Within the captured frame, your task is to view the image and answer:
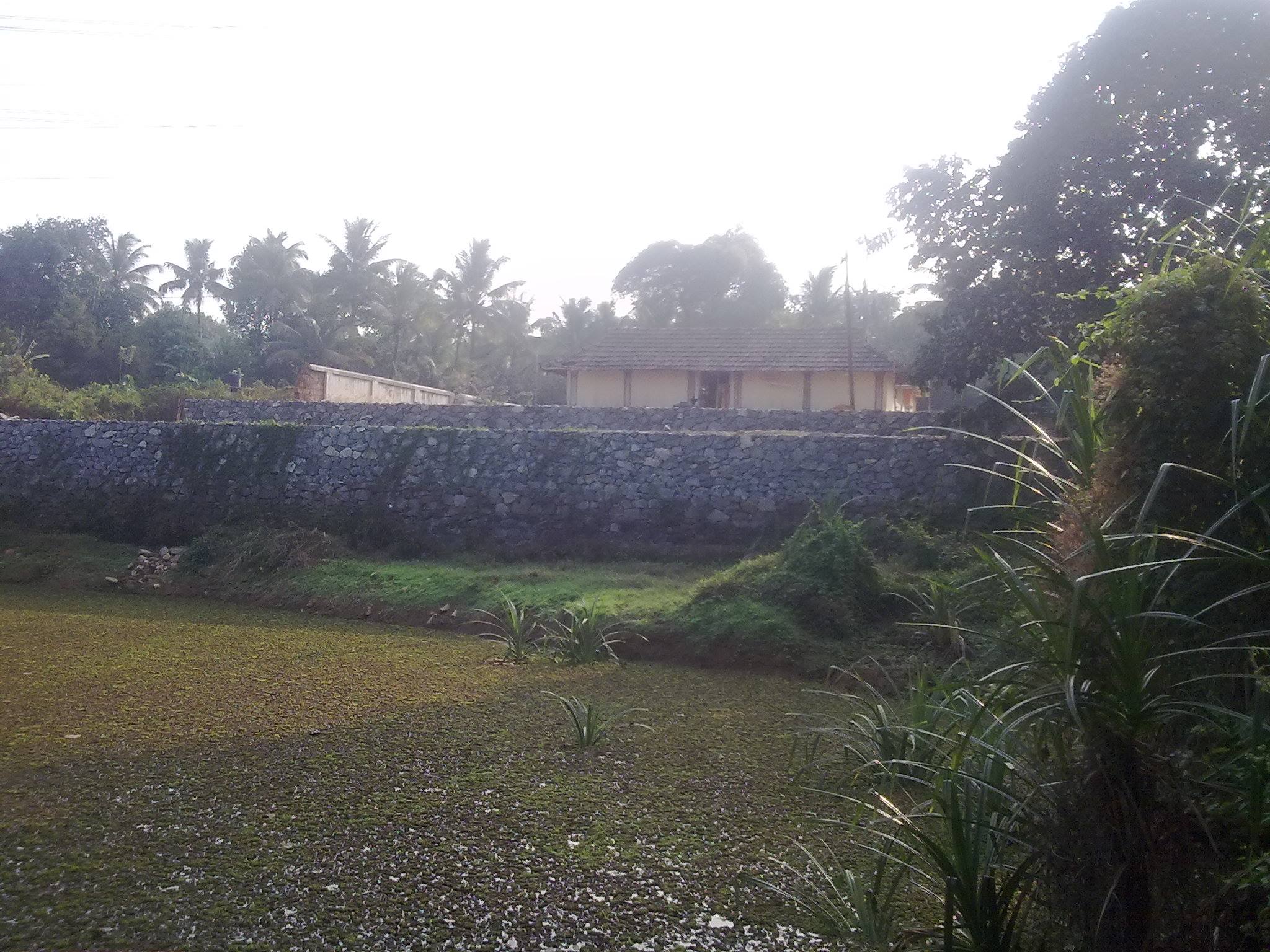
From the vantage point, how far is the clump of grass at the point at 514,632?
7129 millimetres

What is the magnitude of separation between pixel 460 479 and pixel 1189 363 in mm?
9938

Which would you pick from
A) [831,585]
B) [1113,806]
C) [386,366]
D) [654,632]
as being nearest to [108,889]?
[1113,806]

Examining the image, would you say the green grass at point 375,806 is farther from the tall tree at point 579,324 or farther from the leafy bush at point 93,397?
the tall tree at point 579,324

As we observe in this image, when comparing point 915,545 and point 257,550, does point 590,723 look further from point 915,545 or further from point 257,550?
point 257,550

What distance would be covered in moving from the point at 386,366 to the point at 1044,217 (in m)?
23.7

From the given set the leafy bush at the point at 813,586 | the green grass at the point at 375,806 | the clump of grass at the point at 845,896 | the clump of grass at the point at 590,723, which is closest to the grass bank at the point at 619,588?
the leafy bush at the point at 813,586

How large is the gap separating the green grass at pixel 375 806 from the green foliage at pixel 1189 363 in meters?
1.82

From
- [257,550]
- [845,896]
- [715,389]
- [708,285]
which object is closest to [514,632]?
[845,896]

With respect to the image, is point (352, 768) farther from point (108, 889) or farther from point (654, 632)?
point (654, 632)

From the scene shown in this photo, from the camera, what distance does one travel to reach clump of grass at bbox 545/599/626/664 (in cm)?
709

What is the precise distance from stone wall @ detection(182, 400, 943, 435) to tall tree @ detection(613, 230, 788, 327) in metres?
20.0

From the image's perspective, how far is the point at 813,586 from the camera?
308 inches

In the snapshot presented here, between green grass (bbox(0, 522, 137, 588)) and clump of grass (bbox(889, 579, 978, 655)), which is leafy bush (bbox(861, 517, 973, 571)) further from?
green grass (bbox(0, 522, 137, 588))

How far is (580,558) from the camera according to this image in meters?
11.1
